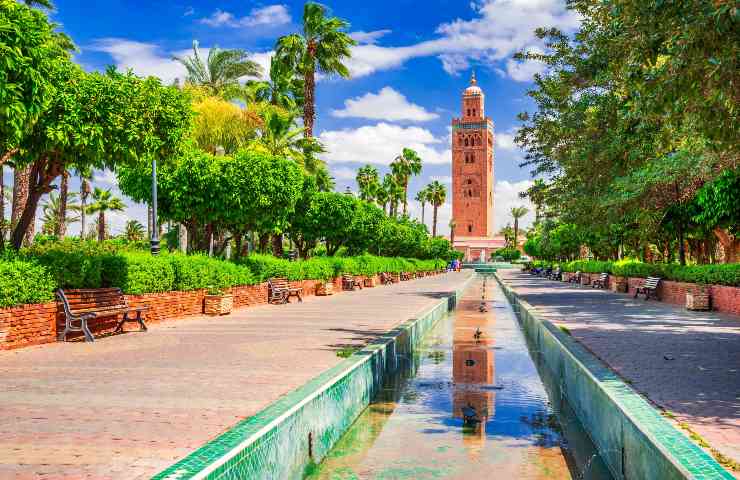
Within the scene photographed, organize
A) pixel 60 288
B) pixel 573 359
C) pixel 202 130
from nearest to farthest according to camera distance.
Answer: pixel 573 359 → pixel 60 288 → pixel 202 130

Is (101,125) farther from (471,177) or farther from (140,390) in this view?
(471,177)

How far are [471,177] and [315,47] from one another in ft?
396

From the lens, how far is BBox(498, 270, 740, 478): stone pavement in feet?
18.7

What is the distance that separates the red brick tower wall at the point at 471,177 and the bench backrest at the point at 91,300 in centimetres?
14053

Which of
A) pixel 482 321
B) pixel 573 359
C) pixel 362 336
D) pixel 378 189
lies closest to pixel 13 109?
pixel 362 336

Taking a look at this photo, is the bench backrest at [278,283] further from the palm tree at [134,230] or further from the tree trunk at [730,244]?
the palm tree at [134,230]

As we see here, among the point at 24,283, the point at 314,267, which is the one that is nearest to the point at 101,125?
the point at 24,283

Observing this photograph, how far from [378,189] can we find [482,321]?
183 feet

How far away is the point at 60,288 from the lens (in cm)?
1123

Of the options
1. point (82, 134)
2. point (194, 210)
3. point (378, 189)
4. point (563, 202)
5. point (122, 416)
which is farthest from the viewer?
point (378, 189)

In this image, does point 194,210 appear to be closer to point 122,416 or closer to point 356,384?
point 356,384

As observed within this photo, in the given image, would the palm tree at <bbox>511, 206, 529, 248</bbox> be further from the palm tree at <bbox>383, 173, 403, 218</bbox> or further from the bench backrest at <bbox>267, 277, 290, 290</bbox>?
the bench backrest at <bbox>267, 277, 290, 290</bbox>

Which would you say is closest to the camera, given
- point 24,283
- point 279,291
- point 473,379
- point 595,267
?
point 473,379

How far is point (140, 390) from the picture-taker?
673 cm
